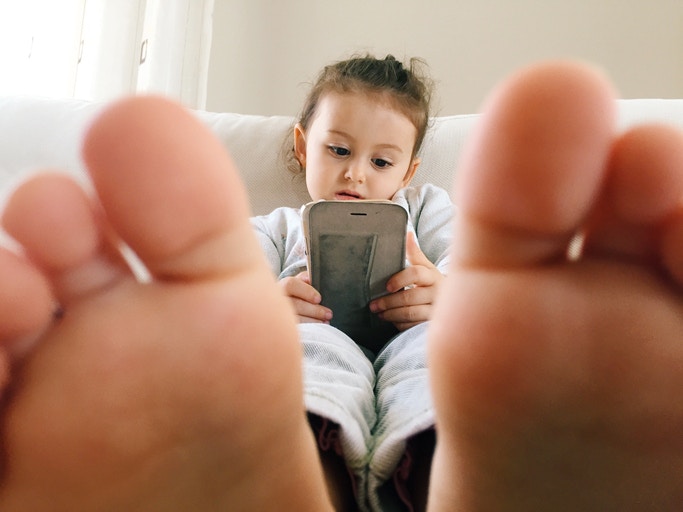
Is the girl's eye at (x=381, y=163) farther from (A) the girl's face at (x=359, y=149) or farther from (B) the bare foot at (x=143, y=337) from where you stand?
(B) the bare foot at (x=143, y=337)

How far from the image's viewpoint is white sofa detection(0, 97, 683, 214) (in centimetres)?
111

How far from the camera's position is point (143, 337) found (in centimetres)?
31

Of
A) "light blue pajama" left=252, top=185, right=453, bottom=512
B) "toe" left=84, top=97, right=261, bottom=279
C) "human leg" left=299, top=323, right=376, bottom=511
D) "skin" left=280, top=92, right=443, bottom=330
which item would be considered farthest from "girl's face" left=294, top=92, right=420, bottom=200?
"toe" left=84, top=97, right=261, bottom=279

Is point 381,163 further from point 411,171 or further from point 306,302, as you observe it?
point 306,302

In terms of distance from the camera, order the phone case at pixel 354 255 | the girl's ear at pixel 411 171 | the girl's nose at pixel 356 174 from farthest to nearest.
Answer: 1. the girl's ear at pixel 411 171
2. the girl's nose at pixel 356 174
3. the phone case at pixel 354 255

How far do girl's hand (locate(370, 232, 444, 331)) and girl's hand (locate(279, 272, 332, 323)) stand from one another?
0.06 m

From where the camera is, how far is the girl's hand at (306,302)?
2.22 feet

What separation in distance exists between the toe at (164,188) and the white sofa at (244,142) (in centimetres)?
79

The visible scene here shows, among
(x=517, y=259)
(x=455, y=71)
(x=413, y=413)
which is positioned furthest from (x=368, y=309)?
(x=455, y=71)

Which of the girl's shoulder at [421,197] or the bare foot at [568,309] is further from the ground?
the bare foot at [568,309]

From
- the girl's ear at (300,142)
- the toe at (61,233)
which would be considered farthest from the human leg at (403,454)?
the girl's ear at (300,142)

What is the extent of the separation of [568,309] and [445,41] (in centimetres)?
152

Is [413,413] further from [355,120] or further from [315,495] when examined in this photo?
[355,120]

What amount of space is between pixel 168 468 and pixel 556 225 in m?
0.23
